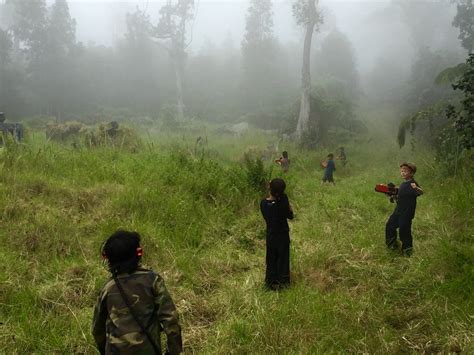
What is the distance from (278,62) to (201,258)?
1542 inches

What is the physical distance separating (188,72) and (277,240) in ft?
132

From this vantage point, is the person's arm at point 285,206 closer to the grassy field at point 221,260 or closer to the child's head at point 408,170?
the grassy field at point 221,260

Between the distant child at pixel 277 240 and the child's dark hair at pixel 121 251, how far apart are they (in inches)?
91.1

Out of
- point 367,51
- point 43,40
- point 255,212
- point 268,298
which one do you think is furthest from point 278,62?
point 268,298

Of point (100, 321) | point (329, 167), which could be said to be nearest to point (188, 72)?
point (329, 167)

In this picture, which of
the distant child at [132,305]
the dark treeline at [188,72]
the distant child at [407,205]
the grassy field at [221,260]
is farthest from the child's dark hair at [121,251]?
the dark treeline at [188,72]

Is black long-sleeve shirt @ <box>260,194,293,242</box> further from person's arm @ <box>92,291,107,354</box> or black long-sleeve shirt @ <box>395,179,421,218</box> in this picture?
person's arm @ <box>92,291,107,354</box>

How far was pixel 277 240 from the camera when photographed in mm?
4535

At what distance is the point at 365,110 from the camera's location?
33.4 m

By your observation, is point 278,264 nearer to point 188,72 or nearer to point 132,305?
point 132,305

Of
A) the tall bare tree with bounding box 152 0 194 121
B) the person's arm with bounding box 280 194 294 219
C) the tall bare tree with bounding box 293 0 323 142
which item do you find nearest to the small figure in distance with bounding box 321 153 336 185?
the person's arm with bounding box 280 194 294 219

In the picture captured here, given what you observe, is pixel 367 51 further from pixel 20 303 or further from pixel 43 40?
pixel 20 303

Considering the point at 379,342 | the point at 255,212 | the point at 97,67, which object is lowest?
the point at 379,342

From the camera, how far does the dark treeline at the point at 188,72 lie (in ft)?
97.4
